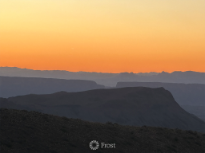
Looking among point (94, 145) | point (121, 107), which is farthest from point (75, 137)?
point (121, 107)

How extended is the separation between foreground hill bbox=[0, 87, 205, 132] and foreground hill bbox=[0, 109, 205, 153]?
10864 cm

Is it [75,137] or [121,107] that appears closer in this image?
[75,137]

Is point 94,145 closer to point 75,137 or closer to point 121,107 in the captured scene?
point 75,137

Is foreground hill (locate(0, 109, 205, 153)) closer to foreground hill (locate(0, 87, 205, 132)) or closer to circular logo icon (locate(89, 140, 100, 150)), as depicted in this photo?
circular logo icon (locate(89, 140, 100, 150))

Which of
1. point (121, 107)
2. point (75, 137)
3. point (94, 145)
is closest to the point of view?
point (94, 145)

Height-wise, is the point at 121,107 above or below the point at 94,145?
above

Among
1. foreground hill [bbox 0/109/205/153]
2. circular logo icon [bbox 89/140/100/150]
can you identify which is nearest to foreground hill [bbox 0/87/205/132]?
foreground hill [bbox 0/109/205/153]

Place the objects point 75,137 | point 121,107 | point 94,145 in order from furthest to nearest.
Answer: point 121,107 → point 75,137 → point 94,145

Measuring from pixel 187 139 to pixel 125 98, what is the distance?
13001 centimetres

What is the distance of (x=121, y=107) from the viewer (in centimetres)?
15800

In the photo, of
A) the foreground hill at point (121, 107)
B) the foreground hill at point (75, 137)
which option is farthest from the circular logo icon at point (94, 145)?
the foreground hill at point (121, 107)

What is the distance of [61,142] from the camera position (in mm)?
27328

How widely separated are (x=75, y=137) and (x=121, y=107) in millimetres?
129851

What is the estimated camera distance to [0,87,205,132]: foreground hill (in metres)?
147
